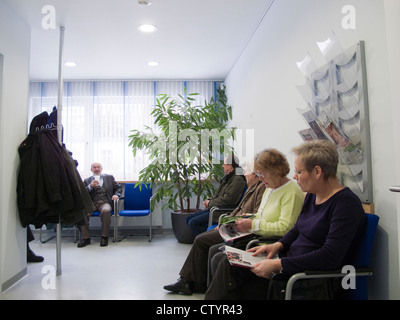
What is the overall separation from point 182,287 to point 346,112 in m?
1.92

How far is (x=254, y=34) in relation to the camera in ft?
12.6

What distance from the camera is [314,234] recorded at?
1608mm

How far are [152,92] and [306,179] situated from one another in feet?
15.3

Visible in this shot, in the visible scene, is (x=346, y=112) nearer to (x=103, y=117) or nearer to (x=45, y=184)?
(x=45, y=184)

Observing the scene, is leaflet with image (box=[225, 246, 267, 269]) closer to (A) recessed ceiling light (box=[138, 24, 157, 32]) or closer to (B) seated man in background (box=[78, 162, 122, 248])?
(A) recessed ceiling light (box=[138, 24, 157, 32])

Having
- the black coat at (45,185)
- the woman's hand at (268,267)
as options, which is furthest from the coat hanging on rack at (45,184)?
the woman's hand at (268,267)

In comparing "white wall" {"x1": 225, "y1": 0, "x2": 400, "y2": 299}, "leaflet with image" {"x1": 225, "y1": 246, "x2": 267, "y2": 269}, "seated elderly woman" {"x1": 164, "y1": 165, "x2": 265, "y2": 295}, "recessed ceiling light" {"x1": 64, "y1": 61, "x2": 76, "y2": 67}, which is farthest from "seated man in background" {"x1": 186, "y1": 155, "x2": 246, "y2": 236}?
"recessed ceiling light" {"x1": 64, "y1": 61, "x2": 76, "y2": 67}

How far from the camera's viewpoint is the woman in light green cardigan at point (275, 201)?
6.60ft

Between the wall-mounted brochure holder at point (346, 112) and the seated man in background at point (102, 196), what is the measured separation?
3.54m

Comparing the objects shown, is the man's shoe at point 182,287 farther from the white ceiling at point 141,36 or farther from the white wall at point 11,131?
the white ceiling at point 141,36

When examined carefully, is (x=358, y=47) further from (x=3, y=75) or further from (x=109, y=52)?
(x=109, y=52)

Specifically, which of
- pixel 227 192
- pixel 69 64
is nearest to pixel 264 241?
pixel 227 192
